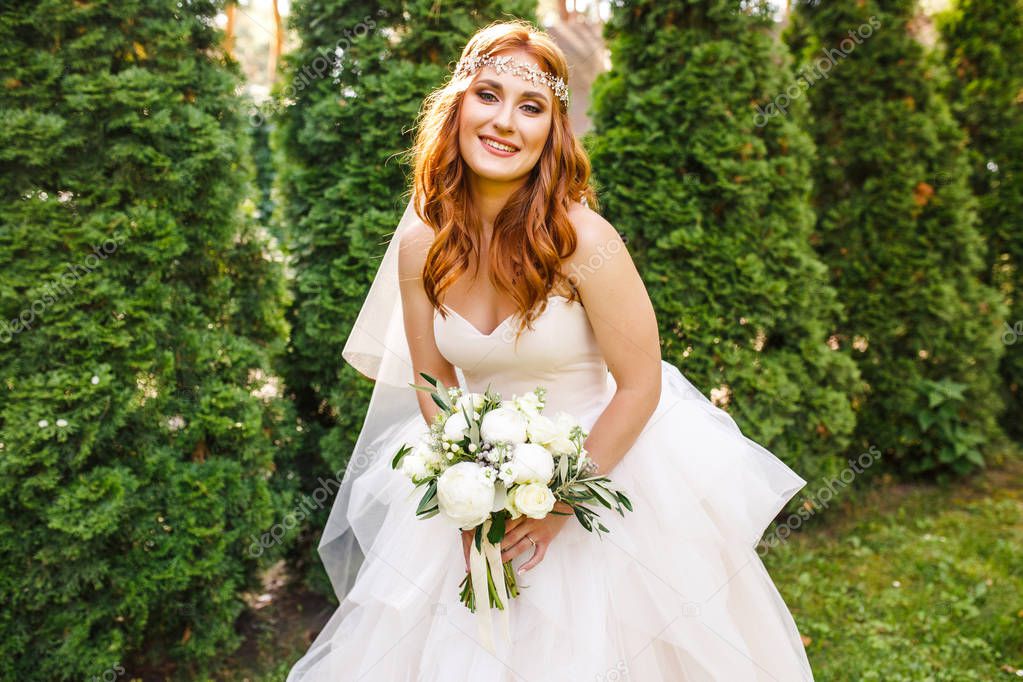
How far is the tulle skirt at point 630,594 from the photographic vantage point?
2139 mm

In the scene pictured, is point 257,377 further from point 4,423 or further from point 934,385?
point 934,385

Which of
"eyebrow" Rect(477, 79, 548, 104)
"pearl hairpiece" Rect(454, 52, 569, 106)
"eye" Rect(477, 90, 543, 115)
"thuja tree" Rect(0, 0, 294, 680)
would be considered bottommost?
"thuja tree" Rect(0, 0, 294, 680)

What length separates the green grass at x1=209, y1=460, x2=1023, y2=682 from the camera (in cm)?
354

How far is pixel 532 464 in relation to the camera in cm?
193

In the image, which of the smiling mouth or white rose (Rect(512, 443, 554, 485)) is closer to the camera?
white rose (Rect(512, 443, 554, 485))

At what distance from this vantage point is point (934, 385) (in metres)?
5.35

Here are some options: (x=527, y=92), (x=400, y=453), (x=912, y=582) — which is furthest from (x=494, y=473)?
(x=912, y=582)

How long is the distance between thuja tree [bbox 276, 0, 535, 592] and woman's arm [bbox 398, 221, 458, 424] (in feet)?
3.64

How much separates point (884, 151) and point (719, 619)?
13.6 feet

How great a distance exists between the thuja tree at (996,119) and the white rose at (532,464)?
17.9ft

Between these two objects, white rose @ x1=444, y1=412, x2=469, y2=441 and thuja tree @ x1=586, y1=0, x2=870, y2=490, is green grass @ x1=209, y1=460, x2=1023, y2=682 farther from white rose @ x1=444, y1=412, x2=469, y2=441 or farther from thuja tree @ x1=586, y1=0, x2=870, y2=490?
white rose @ x1=444, y1=412, x2=469, y2=441

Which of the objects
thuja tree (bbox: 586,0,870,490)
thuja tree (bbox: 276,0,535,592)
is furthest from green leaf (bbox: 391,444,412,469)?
thuja tree (bbox: 586,0,870,490)

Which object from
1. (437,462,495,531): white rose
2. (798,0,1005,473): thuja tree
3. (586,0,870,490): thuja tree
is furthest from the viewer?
(798,0,1005,473): thuja tree

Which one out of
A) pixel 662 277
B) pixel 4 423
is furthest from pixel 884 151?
pixel 4 423
